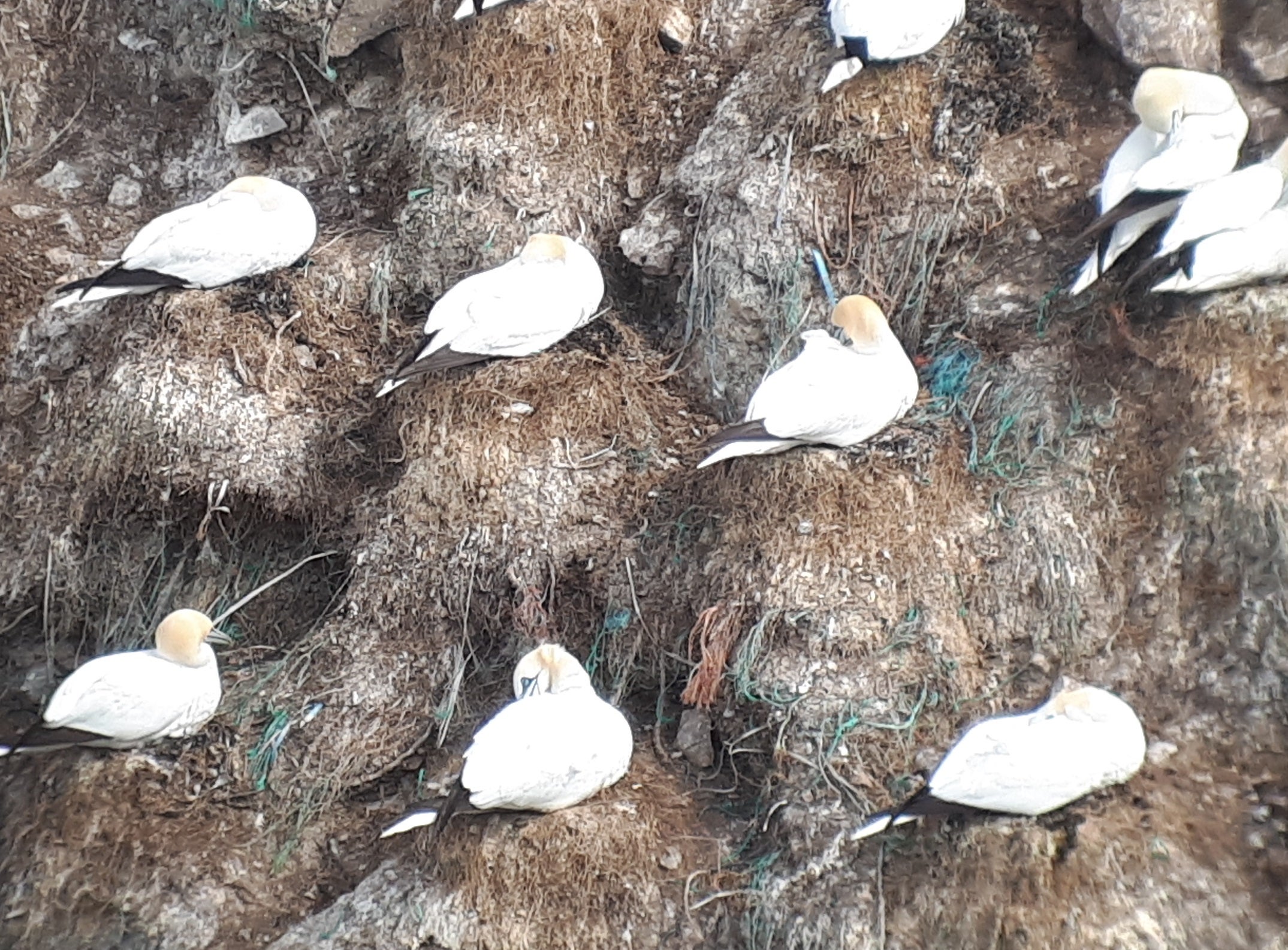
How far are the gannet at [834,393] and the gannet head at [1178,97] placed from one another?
102 centimetres

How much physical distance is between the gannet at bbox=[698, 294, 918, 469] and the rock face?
1308 millimetres

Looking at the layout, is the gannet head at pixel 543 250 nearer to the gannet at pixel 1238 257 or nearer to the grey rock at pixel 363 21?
the grey rock at pixel 363 21

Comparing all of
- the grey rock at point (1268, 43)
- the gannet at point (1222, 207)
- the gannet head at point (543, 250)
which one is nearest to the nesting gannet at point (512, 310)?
the gannet head at point (543, 250)

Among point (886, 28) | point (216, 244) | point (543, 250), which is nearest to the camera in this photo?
point (886, 28)

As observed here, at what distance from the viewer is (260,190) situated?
4504 mm

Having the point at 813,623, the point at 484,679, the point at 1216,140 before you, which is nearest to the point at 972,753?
the point at 813,623

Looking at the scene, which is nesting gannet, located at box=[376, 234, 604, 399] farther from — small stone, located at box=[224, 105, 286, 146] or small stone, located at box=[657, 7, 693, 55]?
small stone, located at box=[224, 105, 286, 146]

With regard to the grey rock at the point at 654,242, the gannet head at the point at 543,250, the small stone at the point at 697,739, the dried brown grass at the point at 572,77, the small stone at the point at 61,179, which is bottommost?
the small stone at the point at 697,739

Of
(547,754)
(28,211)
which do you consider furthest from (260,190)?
(547,754)

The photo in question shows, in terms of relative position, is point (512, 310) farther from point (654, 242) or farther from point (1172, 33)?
point (1172, 33)

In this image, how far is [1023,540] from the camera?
3811 mm

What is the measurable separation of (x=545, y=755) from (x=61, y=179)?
357cm

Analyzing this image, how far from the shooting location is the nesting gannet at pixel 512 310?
4.14 meters

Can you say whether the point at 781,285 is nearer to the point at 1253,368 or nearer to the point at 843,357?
the point at 843,357
